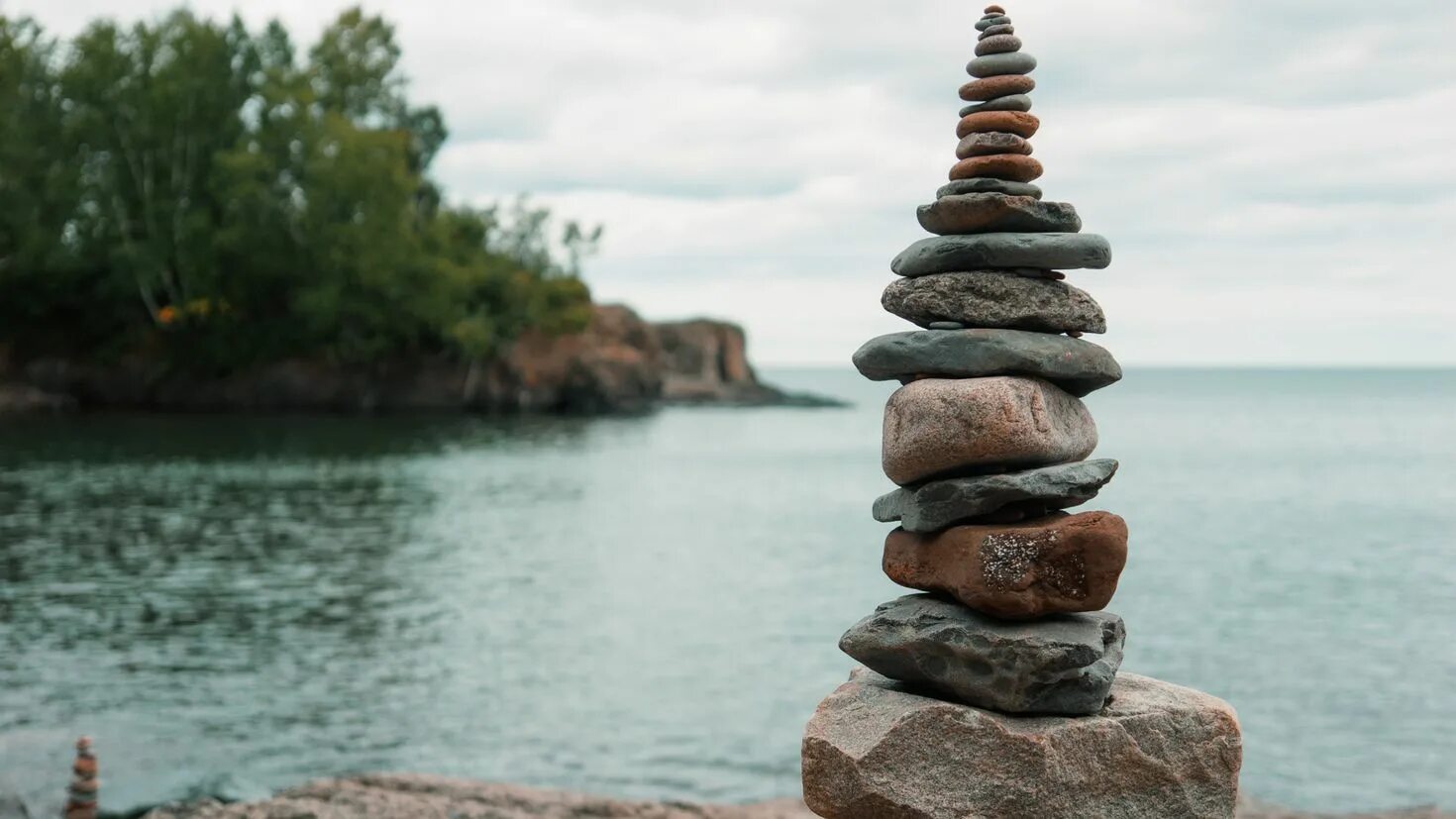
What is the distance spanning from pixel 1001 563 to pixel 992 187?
202 centimetres

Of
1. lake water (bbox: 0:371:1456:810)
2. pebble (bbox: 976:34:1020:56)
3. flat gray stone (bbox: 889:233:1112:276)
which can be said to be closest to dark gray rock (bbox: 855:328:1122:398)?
flat gray stone (bbox: 889:233:1112:276)

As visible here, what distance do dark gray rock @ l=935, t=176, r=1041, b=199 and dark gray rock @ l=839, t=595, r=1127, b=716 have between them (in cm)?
222

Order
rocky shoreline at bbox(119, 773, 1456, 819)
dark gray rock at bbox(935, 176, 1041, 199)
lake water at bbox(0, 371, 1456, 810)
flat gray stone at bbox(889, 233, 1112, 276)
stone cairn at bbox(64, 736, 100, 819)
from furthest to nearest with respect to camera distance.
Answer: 1. lake water at bbox(0, 371, 1456, 810)
2. stone cairn at bbox(64, 736, 100, 819)
3. rocky shoreline at bbox(119, 773, 1456, 819)
4. dark gray rock at bbox(935, 176, 1041, 199)
5. flat gray stone at bbox(889, 233, 1112, 276)

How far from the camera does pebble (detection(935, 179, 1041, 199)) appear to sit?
773cm

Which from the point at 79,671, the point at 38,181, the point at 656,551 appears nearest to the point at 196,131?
the point at 38,181

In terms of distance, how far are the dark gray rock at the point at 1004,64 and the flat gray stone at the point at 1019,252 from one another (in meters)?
0.89

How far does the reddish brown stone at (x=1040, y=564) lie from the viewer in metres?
7.36

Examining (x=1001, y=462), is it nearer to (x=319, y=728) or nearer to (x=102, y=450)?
(x=319, y=728)

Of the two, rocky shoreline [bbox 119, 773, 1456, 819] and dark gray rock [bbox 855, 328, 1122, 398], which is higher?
dark gray rock [bbox 855, 328, 1122, 398]

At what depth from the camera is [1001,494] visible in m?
7.41

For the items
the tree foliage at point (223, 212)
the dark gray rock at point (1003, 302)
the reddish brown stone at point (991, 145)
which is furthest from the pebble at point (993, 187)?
the tree foliage at point (223, 212)

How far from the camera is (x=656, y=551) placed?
1494 inches

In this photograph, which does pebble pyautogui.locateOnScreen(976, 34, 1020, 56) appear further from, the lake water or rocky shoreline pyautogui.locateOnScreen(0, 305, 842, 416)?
rocky shoreline pyautogui.locateOnScreen(0, 305, 842, 416)

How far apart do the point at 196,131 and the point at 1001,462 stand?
255 feet
